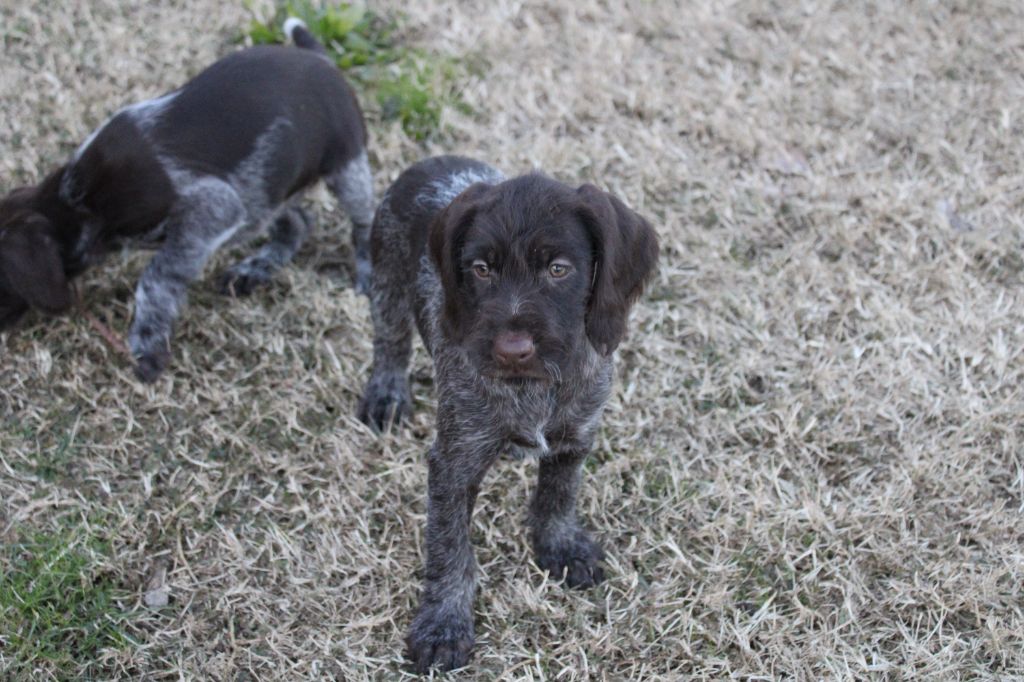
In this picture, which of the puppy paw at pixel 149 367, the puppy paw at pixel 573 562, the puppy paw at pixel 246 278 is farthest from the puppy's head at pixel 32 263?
the puppy paw at pixel 573 562

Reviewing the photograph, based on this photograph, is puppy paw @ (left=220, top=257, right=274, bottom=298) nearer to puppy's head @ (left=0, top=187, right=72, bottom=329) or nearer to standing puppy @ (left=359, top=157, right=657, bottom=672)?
puppy's head @ (left=0, top=187, right=72, bottom=329)

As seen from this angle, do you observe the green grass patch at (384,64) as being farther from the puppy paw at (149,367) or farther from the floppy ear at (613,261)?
the floppy ear at (613,261)

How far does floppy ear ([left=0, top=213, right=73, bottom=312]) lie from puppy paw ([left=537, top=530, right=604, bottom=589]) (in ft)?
8.93

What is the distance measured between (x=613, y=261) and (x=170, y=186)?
2756mm

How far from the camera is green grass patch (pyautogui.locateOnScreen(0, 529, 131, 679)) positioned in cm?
411

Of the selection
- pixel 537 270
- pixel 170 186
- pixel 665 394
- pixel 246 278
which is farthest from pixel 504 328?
pixel 246 278

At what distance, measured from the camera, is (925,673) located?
4039 mm

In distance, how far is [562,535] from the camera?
14.6 ft

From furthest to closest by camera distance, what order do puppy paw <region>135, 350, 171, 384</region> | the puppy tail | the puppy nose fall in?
the puppy tail, puppy paw <region>135, 350, 171, 384</region>, the puppy nose

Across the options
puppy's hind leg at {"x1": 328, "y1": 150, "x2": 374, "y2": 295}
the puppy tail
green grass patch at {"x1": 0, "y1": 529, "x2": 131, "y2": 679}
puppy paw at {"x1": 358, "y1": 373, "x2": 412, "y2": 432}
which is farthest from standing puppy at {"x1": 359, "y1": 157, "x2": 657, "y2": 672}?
the puppy tail

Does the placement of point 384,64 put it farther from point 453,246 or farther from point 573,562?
point 573,562

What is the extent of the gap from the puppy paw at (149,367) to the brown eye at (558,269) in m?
2.58

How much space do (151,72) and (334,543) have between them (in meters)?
3.90

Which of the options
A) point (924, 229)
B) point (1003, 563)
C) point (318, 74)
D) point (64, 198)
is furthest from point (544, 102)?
point (1003, 563)
